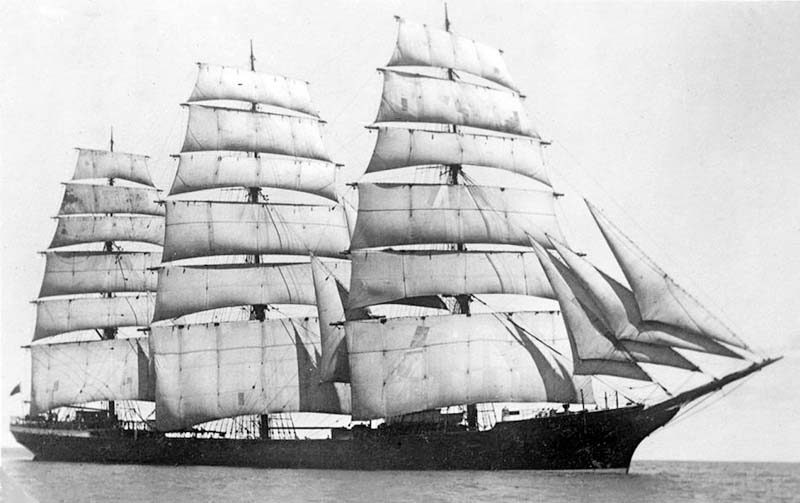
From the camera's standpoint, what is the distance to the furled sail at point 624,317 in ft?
87.1

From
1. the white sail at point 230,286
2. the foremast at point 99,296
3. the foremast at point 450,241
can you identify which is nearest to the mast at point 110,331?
the foremast at point 99,296

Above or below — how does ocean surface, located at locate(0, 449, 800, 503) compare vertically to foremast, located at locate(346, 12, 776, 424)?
below

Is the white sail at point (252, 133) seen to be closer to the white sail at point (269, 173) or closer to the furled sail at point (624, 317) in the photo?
the white sail at point (269, 173)

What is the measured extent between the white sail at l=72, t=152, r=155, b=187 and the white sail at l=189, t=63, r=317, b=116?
20.1 ft

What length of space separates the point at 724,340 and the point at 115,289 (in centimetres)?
2616

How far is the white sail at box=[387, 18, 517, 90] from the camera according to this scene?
3303cm

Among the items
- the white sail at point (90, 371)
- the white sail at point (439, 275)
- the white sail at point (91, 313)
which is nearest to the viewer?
the white sail at point (439, 275)

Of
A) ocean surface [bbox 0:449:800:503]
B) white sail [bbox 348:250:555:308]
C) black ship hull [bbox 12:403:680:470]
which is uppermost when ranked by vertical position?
white sail [bbox 348:250:555:308]

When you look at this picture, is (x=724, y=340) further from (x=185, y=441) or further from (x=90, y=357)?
(x=90, y=357)

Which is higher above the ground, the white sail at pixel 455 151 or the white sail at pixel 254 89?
the white sail at pixel 254 89

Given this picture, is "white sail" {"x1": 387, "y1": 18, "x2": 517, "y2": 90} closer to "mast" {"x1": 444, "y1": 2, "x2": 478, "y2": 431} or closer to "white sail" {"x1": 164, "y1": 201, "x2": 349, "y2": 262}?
"mast" {"x1": 444, "y1": 2, "x2": 478, "y2": 431}

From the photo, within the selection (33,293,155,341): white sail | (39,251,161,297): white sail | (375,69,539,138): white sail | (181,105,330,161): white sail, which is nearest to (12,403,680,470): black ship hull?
(33,293,155,341): white sail

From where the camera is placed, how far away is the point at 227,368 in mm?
37719

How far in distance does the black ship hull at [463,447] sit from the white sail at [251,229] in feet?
21.9
